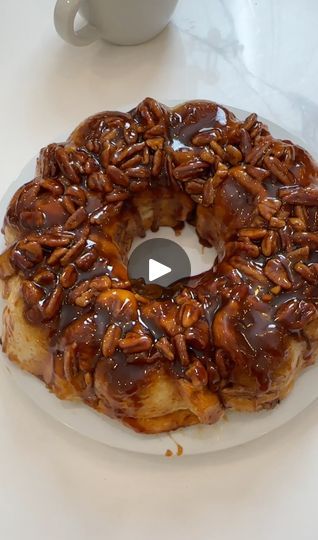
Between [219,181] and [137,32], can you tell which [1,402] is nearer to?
[219,181]

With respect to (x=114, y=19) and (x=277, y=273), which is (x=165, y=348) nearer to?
(x=277, y=273)

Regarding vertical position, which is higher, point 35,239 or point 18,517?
point 35,239

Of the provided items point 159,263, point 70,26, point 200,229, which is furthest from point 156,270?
point 70,26

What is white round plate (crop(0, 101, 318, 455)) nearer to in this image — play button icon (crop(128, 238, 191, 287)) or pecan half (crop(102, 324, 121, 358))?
pecan half (crop(102, 324, 121, 358))

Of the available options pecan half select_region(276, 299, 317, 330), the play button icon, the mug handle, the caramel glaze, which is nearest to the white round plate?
the caramel glaze

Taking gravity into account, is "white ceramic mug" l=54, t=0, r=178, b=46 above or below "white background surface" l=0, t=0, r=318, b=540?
above

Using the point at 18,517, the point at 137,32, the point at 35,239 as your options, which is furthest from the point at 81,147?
the point at 18,517
